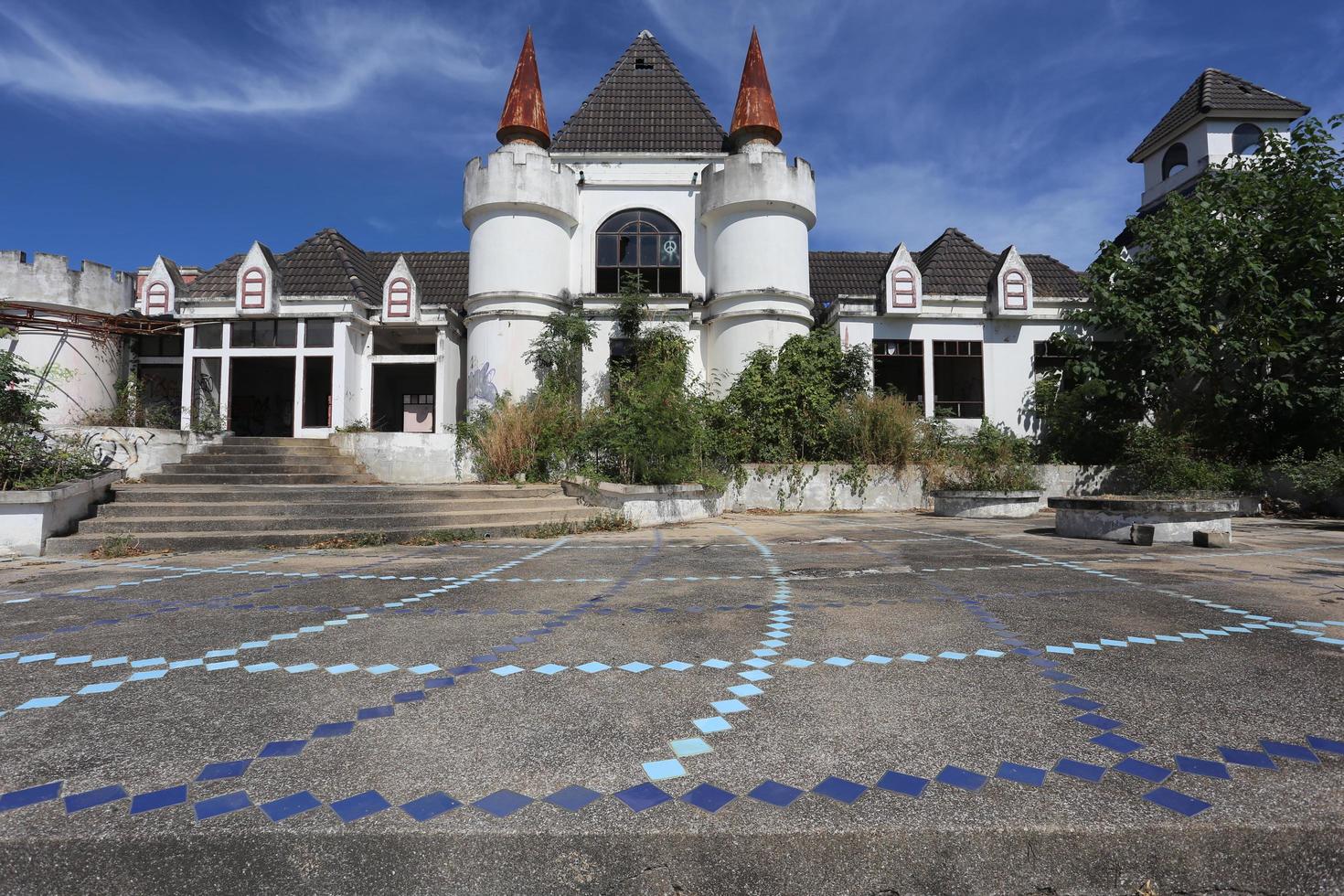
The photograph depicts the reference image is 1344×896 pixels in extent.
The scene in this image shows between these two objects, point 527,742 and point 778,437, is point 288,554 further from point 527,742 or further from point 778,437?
point 778,437

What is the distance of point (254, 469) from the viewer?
1218 cm

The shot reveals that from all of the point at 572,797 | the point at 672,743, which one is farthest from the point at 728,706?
the point at 572,797

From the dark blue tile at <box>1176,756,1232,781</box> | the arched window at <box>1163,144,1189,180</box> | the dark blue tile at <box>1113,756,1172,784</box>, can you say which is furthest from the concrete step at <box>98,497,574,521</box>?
the arched window at <box>1163,144,1189,180</box>

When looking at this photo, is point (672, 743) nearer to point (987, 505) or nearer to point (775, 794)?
point (775, 794)

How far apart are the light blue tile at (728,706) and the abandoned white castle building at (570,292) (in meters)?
14.5

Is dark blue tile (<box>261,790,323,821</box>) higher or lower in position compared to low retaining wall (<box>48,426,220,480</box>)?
lower

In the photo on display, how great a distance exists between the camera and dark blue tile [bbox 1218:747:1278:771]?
217 centimetres

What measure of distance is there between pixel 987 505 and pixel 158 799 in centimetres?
1313

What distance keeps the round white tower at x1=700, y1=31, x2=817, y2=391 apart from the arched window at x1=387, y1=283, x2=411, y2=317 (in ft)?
25.2

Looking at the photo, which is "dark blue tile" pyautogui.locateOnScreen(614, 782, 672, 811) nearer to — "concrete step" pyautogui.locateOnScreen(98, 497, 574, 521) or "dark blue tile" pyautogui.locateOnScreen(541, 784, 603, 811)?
"dark blue tile" pyautogui.locateOnScreen(541, 784, 603, 811)

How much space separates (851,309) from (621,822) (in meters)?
17.4

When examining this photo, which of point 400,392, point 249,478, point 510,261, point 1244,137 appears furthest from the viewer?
point 1244,137

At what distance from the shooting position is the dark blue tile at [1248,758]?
2174 mm

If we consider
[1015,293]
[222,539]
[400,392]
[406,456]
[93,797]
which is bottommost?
[93,797]
